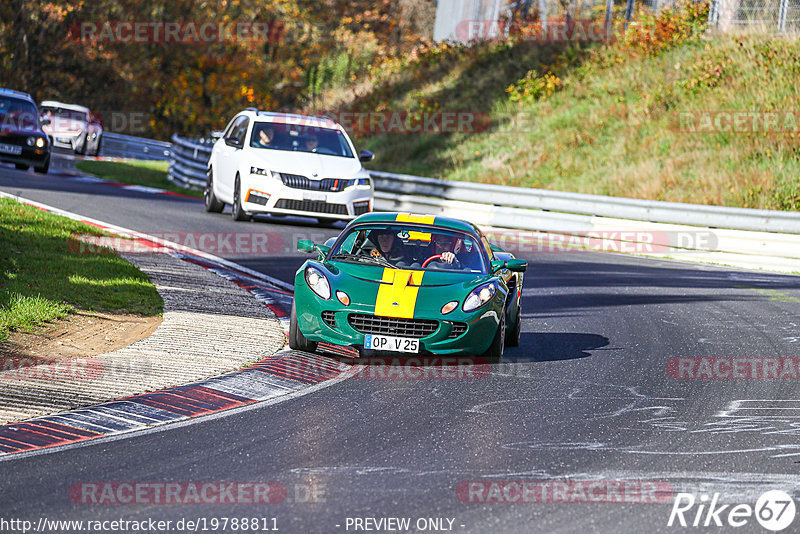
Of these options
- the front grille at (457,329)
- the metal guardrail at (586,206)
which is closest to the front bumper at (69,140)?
the metal guardrail at (586,206)

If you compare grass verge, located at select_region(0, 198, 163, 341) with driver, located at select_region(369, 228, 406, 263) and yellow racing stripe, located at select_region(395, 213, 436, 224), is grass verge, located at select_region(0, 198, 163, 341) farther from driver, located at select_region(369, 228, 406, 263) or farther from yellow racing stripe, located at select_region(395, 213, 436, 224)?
yellow racing stripe, located at select_region(395, 213, 436, 224)

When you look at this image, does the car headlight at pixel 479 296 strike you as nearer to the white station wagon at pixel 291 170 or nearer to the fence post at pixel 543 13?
the white station wagon at pixel 291 170

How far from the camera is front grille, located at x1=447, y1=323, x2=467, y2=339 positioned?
30.7ft

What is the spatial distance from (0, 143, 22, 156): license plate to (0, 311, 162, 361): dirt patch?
50.9 ft

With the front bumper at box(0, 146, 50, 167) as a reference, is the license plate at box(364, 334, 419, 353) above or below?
below

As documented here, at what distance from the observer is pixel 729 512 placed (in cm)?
565

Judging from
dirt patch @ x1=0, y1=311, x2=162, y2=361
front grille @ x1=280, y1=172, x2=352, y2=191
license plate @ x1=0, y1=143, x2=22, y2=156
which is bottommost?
dirt patch @ x1=0, y1=311, x2=162, y2=361

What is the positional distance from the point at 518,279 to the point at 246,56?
139 ft

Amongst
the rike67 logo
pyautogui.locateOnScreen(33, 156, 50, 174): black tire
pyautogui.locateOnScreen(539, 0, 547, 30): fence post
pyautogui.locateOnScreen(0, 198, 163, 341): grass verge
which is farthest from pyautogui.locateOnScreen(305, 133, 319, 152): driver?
pyautogui.locateOnScreen(539, 0, 547, 30): fence post

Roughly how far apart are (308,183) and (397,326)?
942 cm

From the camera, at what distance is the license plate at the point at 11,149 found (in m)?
25.0

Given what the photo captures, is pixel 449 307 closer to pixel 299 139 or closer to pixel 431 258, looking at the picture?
pixel 431 258

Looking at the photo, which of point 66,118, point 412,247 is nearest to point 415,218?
point 412,247

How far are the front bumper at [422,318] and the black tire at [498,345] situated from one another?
87 mm
